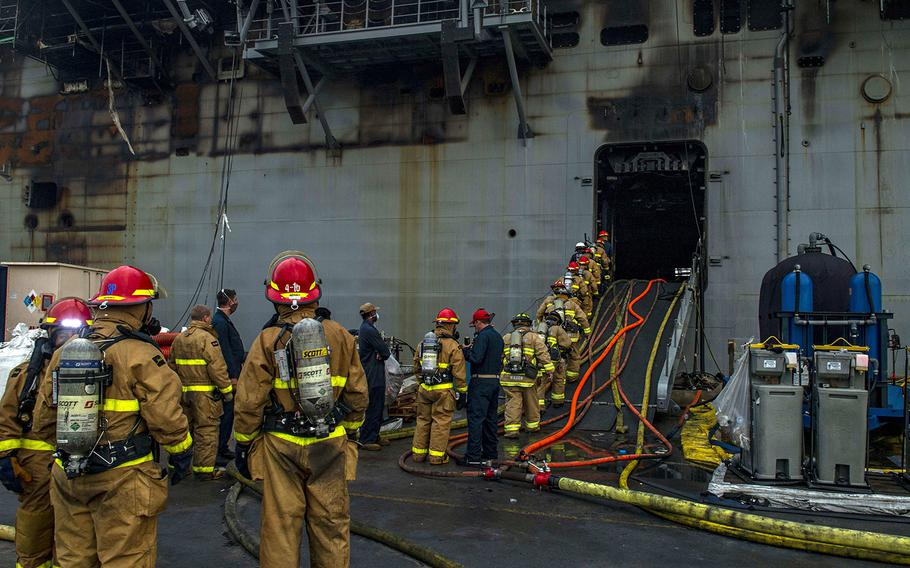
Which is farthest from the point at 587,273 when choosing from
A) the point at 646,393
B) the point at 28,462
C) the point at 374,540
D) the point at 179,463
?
the point at 28,462

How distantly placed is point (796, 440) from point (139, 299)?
Result: 17.4ft

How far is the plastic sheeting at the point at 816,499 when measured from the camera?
5227 mm

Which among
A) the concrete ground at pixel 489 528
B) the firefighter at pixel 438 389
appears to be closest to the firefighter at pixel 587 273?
the firefighter at pixel 438 389

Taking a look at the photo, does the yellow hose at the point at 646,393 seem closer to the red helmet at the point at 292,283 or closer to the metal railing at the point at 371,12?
the red helmet at the point at 292,283

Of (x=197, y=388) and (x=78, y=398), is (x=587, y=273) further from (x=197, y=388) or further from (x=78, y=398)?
(x=78, y=398)

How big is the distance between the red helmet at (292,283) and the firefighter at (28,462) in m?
1.33

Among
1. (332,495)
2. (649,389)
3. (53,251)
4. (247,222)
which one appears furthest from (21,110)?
(332,495)

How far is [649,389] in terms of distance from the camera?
9.02 m

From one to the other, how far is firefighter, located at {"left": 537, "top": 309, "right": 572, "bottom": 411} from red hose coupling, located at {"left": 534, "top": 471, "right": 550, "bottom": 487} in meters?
3.30

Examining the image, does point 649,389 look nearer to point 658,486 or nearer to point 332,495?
point 658,486

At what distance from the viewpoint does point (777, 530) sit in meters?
4.54

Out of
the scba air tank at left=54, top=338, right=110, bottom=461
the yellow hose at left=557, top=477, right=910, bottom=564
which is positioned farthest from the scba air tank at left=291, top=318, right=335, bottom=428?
the yellow hose at left=557, top=477, right=910, bottom=564

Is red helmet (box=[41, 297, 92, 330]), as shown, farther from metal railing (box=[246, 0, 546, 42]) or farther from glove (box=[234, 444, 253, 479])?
metal railing (box=[246, 0, 546, 42])

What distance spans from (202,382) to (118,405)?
321 cm
